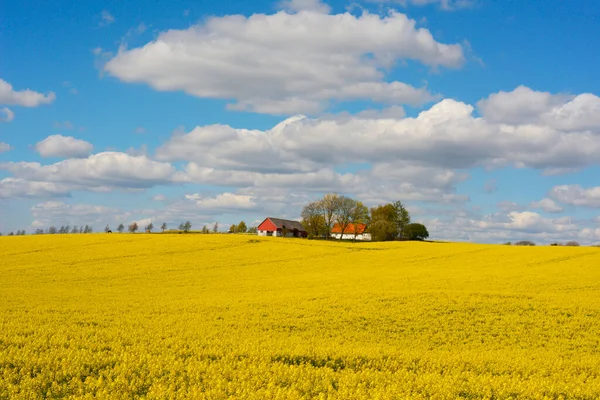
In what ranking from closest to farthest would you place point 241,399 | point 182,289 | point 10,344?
1. point 241,399
2. point 10,344
3. point 182,289

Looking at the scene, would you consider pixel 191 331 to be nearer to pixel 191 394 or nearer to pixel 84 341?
pixel 84 341

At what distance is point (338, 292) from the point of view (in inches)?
1125

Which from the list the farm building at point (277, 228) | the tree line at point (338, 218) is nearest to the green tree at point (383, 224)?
the tree line at point (338, 218)

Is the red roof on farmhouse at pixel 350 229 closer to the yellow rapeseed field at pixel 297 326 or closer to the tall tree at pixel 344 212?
the tall tree at pixel 344 212

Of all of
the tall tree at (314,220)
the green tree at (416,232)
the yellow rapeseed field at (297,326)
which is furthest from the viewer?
the green tree at (416,232)

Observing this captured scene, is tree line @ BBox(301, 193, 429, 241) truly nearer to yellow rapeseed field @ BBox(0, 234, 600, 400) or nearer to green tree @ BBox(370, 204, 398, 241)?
green tree @ BBox(370, 204, 398, 241)

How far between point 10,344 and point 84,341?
1634 mm

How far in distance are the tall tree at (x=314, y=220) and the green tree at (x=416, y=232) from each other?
3368 cm

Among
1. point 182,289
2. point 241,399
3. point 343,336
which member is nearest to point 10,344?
point 241,399

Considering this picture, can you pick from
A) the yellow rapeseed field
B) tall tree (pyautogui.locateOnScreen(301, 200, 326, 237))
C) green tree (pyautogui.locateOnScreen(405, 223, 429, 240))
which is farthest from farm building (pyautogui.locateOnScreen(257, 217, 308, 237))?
the yellow rapeseed field

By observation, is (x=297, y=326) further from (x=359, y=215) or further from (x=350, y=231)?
(x=350, y=231)

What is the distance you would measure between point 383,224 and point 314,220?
56.7 ft

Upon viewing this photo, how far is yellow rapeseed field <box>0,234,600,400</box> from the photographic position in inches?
380

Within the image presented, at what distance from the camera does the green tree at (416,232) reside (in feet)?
469
